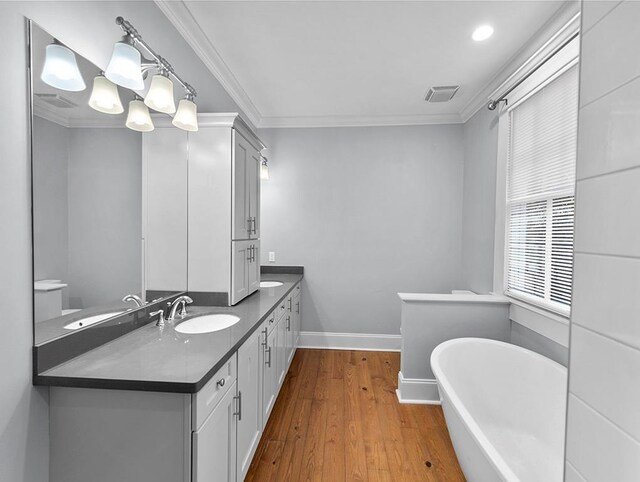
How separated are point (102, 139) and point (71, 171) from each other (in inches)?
9.0

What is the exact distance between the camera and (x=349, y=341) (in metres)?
3.65

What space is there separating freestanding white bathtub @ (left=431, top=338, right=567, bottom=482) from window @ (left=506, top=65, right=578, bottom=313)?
445 mm

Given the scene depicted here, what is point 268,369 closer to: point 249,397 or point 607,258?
point 249,397

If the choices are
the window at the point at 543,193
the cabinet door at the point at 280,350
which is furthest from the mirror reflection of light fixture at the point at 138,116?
the window at the point at 543,193

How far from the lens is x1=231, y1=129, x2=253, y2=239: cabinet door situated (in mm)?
2088

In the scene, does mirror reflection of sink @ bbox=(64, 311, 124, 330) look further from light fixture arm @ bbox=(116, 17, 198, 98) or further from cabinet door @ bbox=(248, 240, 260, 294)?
light fixture arm @ bbox=(116, 17, 198, 98)

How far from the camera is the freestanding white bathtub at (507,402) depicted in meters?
1.56

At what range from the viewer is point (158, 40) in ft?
5.77

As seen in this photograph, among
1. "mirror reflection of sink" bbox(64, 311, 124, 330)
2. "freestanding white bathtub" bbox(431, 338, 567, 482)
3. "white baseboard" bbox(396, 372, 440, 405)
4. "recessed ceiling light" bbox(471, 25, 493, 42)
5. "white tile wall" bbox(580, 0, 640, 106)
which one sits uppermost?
"recessed ceiling light" bbox(471, 25, 493, 42)

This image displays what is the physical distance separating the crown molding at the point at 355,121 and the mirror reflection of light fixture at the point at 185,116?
6.39 ft

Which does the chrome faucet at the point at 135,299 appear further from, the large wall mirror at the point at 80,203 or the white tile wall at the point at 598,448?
the white tile wall at the point at 598,448

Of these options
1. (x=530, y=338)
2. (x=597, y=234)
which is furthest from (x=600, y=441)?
(x=530, y=338)

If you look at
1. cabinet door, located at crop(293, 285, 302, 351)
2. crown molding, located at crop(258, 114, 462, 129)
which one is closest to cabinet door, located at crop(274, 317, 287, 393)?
cabinet door, located at crop(293, 285, 302, 351)

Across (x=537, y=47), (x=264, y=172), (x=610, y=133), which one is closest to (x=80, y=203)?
(x=610, y=133)
